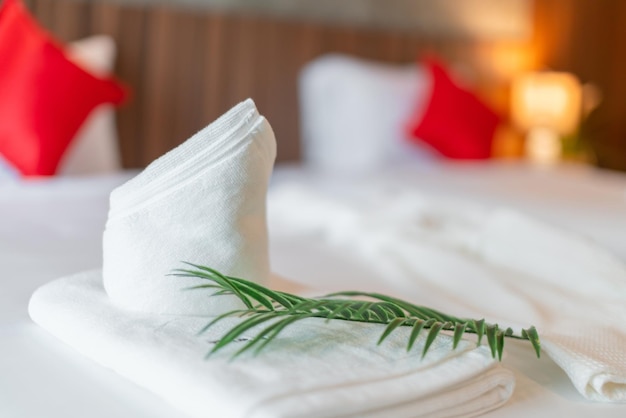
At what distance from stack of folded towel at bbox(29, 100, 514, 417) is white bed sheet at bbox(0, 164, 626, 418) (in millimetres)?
29

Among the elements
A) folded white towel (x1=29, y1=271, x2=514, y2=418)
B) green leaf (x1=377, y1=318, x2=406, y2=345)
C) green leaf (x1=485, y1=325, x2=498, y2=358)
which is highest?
green leaf (x1=377, y1=318, x2=406, y2=345)

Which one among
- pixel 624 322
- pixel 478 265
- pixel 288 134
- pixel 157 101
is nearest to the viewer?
pixel 624 322

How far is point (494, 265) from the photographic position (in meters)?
1.68

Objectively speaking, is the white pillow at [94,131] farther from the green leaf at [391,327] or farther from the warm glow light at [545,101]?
the warm glow light at [545,101]

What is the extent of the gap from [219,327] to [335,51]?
2.74m

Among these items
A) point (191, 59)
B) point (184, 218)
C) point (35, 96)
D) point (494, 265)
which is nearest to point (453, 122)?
point (191, 59)

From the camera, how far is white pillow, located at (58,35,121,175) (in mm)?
2660

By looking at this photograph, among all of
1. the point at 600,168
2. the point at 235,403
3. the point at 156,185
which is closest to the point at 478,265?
the point at 156,185

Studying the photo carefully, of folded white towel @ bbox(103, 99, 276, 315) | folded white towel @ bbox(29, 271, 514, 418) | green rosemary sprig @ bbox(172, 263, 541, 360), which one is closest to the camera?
folded white towel @ bbox(29, 271, 514, 418)

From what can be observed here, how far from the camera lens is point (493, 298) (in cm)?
141

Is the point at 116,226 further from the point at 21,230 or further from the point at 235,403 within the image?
the point at 21,230

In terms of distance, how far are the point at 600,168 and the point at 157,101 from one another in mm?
2703

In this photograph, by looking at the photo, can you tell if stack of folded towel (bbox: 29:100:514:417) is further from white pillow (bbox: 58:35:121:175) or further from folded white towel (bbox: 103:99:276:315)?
white pillow (bbox: 58:35:121:175)

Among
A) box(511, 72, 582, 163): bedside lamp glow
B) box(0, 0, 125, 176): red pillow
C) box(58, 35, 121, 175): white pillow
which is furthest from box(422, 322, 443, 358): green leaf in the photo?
box(511, 72, 582, 163): bedside lamp glow
